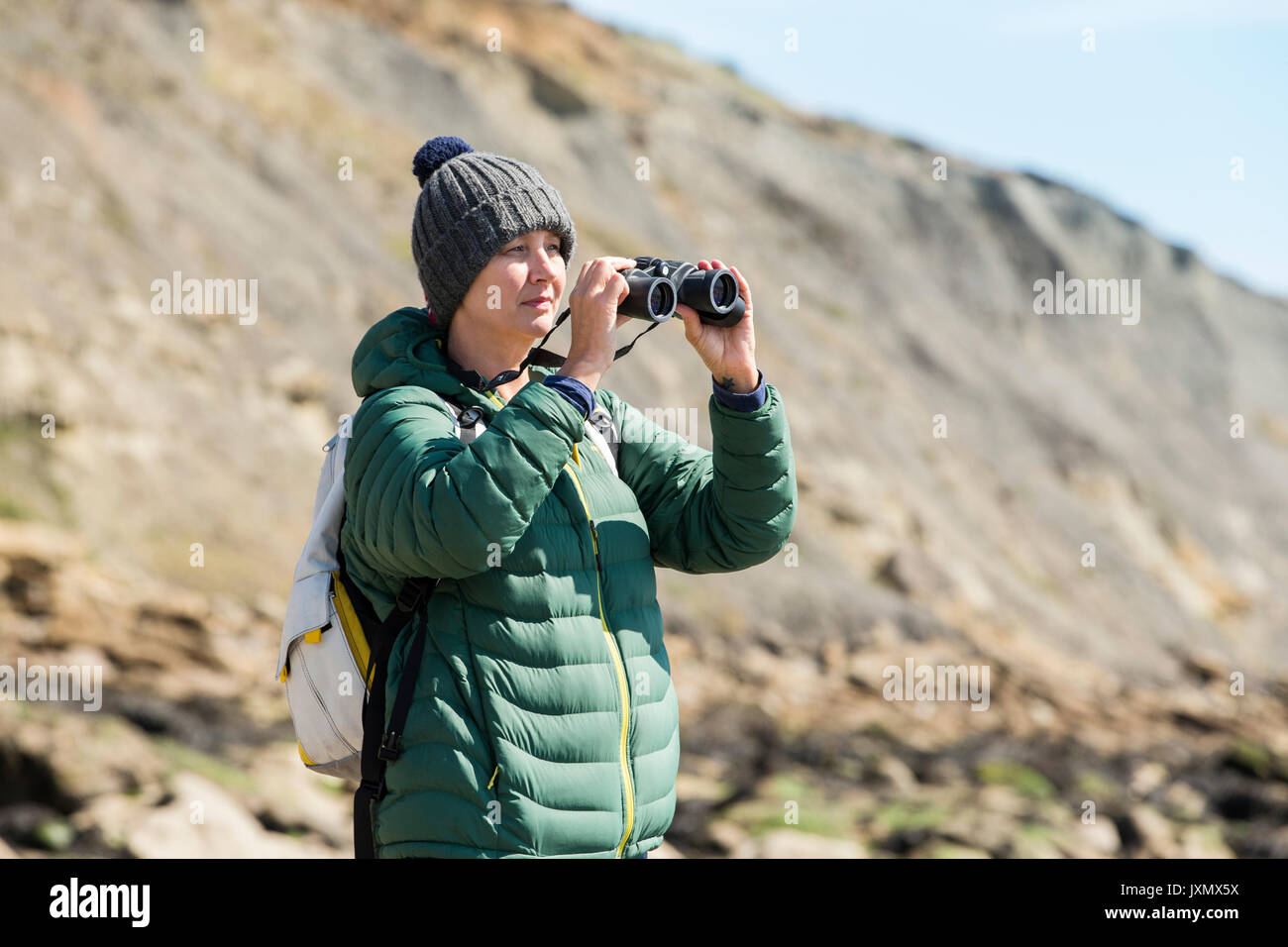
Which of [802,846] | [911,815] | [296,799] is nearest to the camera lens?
[296,799]

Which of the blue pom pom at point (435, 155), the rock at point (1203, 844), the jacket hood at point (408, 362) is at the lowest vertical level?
the rock at point (1203, 844)

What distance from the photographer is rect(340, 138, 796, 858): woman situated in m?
2.51

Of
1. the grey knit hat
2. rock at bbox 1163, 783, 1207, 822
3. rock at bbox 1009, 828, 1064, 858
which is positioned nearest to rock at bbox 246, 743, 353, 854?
rock at bbox 1009, 828, 1064, 858

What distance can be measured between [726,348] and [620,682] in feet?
2.55

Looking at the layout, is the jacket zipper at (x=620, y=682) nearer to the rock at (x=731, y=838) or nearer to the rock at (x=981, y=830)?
the rock at (x=731, y=838)

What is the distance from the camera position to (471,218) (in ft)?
9.52

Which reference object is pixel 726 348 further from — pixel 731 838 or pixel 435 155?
pixel 731 838

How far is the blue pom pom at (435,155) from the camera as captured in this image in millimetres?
3145

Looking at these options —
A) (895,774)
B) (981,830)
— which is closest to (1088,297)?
(895,774)

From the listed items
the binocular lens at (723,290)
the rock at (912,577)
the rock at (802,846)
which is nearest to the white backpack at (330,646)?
the binocular lens at (723,290)

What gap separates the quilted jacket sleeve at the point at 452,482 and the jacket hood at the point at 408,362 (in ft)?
0.46
